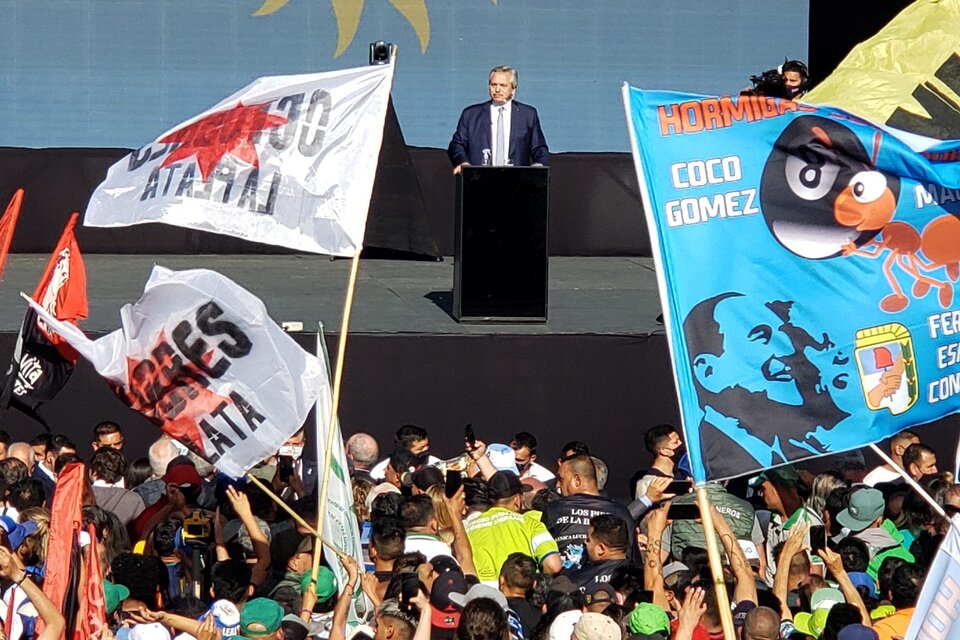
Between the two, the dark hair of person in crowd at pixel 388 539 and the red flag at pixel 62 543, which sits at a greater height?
the dark hair of person in crowd at pixel 388 539

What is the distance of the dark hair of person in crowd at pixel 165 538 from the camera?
9359 mm

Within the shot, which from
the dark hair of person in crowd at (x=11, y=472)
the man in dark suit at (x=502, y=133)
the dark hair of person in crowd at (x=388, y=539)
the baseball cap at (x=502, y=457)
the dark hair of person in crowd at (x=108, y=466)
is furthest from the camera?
the man in dark suit at (x=502, y=133)

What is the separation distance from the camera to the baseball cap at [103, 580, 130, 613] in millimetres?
7711

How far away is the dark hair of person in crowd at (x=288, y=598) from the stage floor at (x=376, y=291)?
4409mm

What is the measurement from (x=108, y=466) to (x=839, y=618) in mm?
4755

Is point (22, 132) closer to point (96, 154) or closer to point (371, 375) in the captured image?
point (96, 154)

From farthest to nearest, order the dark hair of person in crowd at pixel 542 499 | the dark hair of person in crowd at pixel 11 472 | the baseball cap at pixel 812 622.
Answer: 1. the dark hair of person in crowd at pixel 11 472
2. the dark hair of person in crowd at pixel 542 499
3. the baseball cap at pixel 812 622

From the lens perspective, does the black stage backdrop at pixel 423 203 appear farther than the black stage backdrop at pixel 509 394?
Yes

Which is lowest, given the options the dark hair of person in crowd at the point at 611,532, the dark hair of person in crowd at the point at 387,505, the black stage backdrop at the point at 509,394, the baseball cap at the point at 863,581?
the baseball cap at the point at 863,581

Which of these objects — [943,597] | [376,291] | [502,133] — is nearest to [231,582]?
[943,597]

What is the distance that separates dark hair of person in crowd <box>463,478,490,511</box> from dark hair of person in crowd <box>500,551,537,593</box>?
1468 millimetres

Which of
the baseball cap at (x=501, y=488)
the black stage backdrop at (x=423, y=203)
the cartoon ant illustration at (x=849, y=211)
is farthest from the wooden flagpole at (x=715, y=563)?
the black stage backdrop at (x=423, y=203)

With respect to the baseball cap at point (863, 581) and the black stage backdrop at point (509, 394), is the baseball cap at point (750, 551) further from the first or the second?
the black stage backdrop at point (509, 394)

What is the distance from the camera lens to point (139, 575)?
7.79 metres
